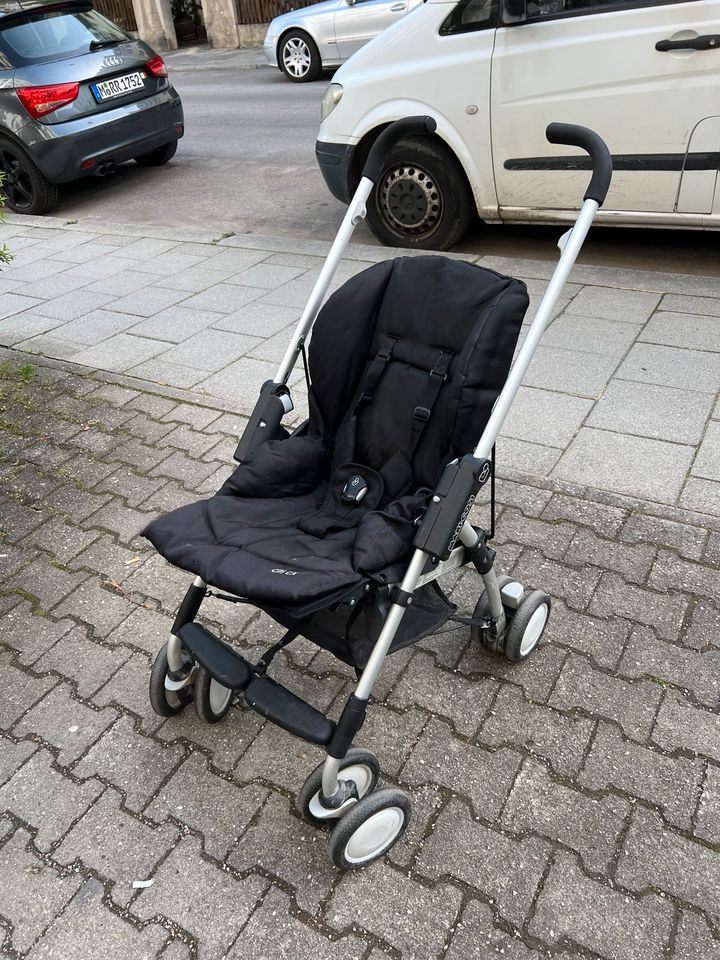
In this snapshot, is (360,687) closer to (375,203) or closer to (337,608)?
(337,608)

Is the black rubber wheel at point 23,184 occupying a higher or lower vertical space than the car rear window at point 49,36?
lower

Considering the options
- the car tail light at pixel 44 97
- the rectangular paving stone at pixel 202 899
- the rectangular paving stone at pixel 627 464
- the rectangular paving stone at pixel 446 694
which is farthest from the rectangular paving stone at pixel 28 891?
the car tail light at pixel 44 97

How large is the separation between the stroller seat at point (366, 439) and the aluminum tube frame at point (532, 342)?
0.11 metres

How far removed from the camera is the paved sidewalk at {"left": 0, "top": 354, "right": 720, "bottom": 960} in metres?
2.07

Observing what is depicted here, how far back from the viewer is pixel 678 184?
4.98m

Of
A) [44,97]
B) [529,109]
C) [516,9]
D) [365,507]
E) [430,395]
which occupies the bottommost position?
[365,507]

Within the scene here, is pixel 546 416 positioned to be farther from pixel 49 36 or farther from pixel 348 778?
pixel 49 36

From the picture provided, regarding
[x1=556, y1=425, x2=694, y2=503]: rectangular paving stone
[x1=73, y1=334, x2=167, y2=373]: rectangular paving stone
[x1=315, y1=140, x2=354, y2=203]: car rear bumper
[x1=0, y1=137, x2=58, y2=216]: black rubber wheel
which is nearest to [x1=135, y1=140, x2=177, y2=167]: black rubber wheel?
[x1=0, y1=137, x2=58, y2=216]: black rubber wheel

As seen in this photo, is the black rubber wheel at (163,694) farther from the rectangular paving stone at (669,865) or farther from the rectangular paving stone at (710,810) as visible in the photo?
the rectangular paving stone at (710,810)

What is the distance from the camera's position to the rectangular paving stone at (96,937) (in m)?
2.06

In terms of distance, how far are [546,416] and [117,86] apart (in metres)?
6.39

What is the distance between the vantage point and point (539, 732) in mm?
2514

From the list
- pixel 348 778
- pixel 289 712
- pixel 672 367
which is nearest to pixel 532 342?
pixel 289 712

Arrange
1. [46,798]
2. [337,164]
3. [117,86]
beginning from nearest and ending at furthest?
[46,798]
[337,164]
[117,86]
